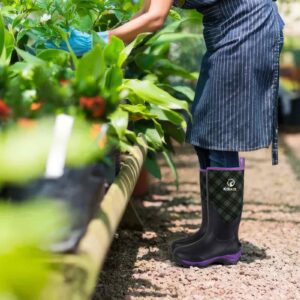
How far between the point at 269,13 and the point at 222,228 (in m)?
0.85

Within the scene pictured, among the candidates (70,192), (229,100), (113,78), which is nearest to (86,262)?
(70,192)

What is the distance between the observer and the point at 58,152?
1.61m

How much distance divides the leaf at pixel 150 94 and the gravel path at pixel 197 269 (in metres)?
0.68

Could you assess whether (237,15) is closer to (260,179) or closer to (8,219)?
(8,219)

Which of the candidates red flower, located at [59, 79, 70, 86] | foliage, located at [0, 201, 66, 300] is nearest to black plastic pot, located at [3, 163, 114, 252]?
foliage, located at [0, 201, 66, 300]

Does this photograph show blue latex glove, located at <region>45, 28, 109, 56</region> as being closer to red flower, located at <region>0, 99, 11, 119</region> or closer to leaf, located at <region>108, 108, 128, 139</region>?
leaf, located at <region>108, 108, 128, 139</region>

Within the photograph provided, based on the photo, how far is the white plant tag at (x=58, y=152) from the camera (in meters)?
1.61

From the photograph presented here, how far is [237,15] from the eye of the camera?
2.79m

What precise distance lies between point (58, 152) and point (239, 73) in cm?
134

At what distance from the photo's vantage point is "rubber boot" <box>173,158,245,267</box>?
114 inches

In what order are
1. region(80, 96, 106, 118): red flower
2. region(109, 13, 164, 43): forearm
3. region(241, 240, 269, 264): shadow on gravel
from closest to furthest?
region(80, 96, 106, 118): red flower, region(109, 13, 164, 43): forearm, region(241, 240, 269, 264): shadow on gravel

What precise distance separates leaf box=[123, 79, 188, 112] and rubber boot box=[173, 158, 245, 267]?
443mm

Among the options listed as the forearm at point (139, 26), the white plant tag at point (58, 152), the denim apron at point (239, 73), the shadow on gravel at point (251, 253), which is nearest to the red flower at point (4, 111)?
the white plant tag at point (58, 152)

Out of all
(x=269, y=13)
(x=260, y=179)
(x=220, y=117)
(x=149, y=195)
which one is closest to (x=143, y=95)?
(x=220, y=117)
